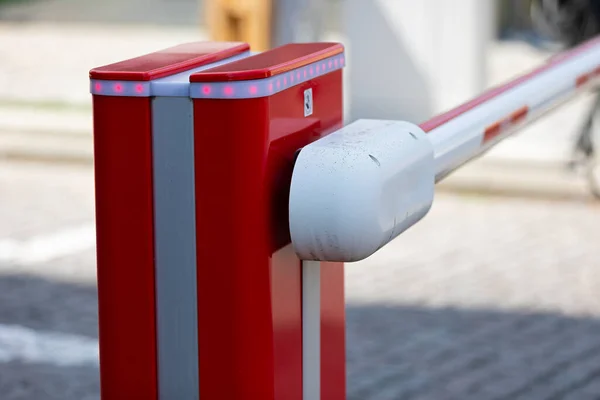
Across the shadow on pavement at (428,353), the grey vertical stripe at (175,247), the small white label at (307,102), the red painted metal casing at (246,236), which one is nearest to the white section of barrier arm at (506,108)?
the small white label at (307,102)

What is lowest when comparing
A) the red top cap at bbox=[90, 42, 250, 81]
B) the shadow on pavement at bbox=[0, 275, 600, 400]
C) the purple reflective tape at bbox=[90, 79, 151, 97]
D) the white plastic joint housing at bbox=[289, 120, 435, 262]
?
the shadow on pavement at bbox=[0, 275, 600, 400]

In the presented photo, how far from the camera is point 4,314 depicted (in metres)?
4.93

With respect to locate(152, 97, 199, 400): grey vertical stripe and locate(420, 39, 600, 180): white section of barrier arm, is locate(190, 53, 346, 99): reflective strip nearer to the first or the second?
locate(152, 97, 199, 400): grey vertical stripe

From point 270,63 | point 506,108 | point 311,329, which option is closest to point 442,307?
point 506,108

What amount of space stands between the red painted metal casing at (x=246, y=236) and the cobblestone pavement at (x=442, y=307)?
2.09m

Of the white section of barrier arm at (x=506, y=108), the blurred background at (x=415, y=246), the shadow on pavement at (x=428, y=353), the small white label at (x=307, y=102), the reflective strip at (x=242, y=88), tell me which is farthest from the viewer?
the blurred background at (x=415, y=246)

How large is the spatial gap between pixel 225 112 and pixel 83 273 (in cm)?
383

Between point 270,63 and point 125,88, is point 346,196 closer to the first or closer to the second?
point 270,63

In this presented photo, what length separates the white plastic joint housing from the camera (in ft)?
6.18

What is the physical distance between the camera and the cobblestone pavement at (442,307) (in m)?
4.16

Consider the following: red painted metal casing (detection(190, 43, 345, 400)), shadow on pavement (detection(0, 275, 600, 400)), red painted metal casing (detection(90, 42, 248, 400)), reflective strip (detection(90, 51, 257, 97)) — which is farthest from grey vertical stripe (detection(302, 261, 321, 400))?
shadow on pavement (detection(0, 275, 600, 400))

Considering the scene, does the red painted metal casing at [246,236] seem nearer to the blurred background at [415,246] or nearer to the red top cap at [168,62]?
the red top cap at [168,62]

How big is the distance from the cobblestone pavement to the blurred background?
0.01 m

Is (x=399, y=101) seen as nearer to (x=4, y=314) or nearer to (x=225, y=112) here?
(x=4, y=314)
